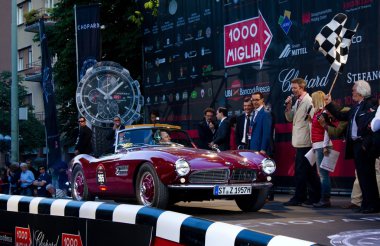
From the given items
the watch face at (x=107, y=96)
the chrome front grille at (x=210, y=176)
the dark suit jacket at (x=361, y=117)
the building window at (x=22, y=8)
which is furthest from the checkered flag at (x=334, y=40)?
the building window at (x=22, y=8)

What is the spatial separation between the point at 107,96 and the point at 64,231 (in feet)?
36.4

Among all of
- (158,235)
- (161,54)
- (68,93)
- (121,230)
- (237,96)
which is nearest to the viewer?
(158,235)

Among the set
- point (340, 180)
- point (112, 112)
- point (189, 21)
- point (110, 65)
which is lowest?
point (340, 180)

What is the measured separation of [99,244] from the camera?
4.43 meters

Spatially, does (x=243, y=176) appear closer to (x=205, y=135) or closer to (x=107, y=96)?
(x=205, y=135)

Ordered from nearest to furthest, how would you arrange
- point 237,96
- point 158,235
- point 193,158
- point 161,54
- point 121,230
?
point 158,235, point 121,230, point 193,158, point 237,96, point 161,54

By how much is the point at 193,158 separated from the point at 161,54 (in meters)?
9.79

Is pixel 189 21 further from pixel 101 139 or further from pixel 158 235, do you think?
pixel 158 235

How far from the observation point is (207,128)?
13.7 m

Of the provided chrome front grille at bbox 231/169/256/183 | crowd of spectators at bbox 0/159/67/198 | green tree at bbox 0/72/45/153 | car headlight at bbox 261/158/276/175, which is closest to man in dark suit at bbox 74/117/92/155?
crowd of spectators at bbox 0/159/67/198

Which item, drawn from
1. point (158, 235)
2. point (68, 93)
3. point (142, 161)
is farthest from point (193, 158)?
point (68, 93)

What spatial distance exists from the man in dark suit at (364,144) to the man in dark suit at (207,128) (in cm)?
407

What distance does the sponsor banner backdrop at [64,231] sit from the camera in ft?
13.8

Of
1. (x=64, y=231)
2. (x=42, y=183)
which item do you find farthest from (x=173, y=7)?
(x=64, y=231)
